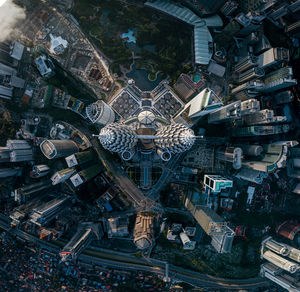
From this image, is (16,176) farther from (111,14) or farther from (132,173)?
(111,14)

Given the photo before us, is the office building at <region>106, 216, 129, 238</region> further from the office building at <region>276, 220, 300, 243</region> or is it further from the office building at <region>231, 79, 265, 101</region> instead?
the office building at <region>231, 79, 265, 101</region>

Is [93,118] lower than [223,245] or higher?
higher

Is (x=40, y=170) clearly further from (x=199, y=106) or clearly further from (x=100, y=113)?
(x=199, y=106)

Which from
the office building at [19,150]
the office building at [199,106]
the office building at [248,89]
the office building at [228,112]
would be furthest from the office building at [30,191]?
the office building at [248,89]

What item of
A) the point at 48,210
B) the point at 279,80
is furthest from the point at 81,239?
the point at 279,80

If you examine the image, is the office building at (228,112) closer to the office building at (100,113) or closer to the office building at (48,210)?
the office building at (100,113)

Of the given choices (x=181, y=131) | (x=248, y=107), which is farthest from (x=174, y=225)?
(x=248, y=107)
